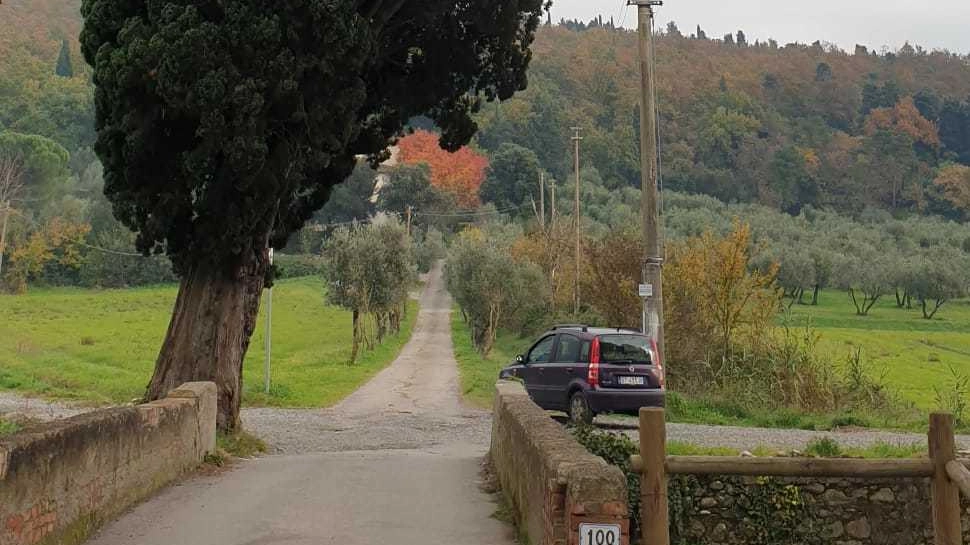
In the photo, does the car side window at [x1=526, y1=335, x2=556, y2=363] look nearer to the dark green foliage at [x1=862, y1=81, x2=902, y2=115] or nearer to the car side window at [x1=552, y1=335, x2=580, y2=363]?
the car side window at [x1=552, y1=335, x2=580, y2=363]

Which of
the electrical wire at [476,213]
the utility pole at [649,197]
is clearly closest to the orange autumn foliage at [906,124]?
the electrical wire at [476,213]

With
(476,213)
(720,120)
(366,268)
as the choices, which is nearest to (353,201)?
(476,213)

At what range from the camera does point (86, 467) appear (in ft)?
26.9

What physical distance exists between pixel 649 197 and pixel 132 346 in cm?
2985

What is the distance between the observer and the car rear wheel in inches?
685

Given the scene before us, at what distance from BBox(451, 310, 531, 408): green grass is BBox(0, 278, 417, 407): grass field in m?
3.31

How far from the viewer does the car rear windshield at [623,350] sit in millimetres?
17641

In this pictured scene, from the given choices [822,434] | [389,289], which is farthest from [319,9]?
[389,289]

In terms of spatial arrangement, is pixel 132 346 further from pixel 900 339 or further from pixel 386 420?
pixel 900 339

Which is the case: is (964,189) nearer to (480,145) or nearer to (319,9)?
(480,145)

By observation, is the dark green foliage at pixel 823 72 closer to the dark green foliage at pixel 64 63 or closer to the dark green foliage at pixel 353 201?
the dark green foliage at pixel 353 201

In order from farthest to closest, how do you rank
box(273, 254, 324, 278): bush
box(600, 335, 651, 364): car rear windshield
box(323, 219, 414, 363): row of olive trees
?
box(273, 254, 324, 278): bush
box(323, 219, 414, 363): row of olive trees
box(600, 335, 651, 364): car rear windshield

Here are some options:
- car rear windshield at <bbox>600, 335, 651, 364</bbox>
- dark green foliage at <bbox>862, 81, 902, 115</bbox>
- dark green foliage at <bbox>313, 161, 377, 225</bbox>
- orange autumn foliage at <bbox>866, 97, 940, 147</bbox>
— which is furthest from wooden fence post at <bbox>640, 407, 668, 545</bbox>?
dark green foliage at <bbox>862, 81, 902, 115</bbox>

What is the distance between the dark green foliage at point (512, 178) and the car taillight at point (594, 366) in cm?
8150
